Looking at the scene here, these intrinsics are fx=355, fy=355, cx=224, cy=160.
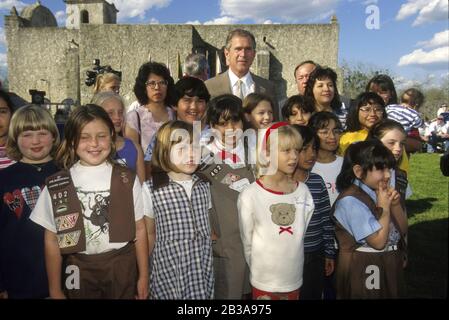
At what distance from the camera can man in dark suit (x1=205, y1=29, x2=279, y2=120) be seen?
348 cm

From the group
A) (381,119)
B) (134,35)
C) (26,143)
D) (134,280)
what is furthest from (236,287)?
(134,35)

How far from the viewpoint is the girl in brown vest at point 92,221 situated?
6.61ft

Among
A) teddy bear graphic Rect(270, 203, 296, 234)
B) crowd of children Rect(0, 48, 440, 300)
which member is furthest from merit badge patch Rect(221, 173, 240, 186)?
teddy bear graphic Rect(270, 203, 296, 234)

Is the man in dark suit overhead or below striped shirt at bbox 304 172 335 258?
overhead

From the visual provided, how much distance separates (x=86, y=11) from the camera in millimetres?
36094

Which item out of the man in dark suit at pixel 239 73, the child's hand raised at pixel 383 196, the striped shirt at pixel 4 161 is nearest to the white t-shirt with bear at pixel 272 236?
the child's hand raised at pixel 383 196

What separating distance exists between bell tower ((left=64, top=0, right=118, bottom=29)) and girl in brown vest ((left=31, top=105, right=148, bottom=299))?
37873 millimetres

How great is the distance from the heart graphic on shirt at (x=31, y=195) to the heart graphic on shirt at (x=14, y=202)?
32 millimetres

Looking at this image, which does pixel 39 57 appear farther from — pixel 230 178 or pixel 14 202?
pixel 230 178

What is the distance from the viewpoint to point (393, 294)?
2287 millimetres

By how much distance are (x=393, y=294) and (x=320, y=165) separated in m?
0.99

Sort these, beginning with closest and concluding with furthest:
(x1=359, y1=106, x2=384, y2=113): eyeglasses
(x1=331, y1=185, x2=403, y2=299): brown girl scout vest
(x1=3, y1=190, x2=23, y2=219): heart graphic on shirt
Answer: (x1=3, y1=190, x2=23, y2=219): heart graphic on shirt < (x1=331, y1=185, x2=403, y2=299): brown girl scout vest < (x1=359, y1=106, x2=384, y2=113): eyeglasses

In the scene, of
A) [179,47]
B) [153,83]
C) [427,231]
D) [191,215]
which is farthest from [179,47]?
[191,215]

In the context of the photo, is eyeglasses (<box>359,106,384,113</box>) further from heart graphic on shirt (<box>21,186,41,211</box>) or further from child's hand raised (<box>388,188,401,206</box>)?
heart graphic on shirt (<box>21,186,41,211</box>)
